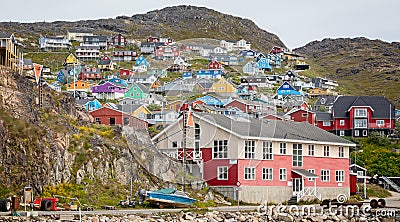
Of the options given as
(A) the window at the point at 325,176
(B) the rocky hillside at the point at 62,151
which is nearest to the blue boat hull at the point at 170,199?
(B) the rocky hillside at the point at 62,151

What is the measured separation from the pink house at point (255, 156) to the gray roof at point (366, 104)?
32587 millimetres

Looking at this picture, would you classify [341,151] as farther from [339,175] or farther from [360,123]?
[360,123]

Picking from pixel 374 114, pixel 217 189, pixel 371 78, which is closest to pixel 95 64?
pixel 371 78

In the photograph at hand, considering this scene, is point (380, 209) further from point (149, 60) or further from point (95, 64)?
point (95, 64)

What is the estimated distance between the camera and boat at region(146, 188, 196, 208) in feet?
116

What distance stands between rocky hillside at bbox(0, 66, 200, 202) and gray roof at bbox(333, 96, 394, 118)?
141 ft

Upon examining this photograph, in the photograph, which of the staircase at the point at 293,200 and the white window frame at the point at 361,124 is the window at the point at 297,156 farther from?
the white window frame at the point at 361,124

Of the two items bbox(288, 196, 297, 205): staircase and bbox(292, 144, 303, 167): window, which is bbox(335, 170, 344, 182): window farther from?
bbox(288, 196, 297, 205): staircase

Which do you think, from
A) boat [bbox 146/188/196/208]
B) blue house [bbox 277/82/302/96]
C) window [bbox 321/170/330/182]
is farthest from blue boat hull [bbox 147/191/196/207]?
blue house [bbox 277/82/302/96]

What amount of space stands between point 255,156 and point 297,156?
350cm

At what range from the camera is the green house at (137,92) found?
98.7 meters

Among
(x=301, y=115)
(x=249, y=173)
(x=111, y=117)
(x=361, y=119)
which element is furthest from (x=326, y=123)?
(x=249, y=173)

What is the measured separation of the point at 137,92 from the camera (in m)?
101

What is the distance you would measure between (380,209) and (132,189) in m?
14.8
